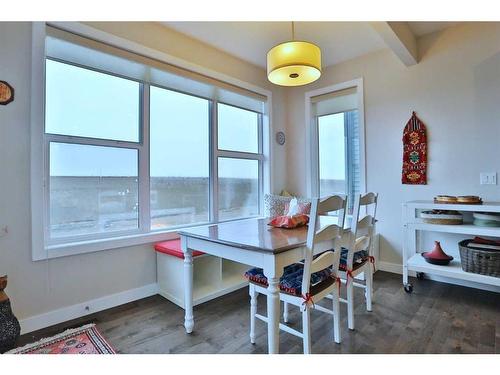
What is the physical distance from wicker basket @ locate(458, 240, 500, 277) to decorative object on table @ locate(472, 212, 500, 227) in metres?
0.21

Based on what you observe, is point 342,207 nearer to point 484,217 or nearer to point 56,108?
point 484,217

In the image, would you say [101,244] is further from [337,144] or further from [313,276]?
[337,144]

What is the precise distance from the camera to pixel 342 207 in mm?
1635

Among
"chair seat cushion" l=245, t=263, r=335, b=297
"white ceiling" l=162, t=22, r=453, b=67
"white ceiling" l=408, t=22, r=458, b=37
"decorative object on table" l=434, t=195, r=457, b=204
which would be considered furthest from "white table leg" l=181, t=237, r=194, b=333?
"white ceiling" l=408, t=22, r=458, b=37

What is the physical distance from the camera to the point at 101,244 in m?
→ 2.28

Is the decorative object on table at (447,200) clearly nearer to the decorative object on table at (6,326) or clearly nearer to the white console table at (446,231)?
the white console table at (446,231)

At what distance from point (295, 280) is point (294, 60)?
1.40m

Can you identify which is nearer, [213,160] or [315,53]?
[315,53]

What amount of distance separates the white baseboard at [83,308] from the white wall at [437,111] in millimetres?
2636

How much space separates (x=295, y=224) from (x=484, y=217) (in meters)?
1.69

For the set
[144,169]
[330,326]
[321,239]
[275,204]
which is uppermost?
[144,169]

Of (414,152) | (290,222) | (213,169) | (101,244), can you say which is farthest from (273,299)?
(414,152)

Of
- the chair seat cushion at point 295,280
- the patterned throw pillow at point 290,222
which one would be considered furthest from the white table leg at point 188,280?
the patterned throw pillow at point 290,222
